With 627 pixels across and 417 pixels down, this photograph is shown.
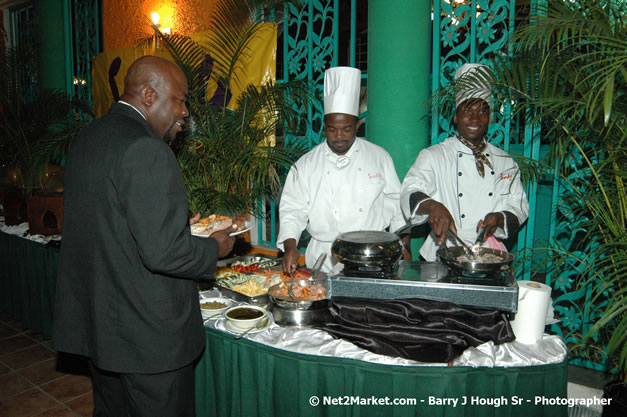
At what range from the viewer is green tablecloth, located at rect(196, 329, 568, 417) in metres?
1.85

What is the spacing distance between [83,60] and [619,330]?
293 inches

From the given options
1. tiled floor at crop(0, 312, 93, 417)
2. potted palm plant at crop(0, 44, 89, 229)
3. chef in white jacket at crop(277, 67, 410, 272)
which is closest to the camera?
chef in white jacket at crop(277, 67, 410, 272)

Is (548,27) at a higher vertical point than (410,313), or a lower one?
higher

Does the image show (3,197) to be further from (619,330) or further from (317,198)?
(619,330)

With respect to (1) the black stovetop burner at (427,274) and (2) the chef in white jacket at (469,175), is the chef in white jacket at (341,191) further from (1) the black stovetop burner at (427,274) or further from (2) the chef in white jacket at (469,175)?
(1) the black stovetop burner at (427,274)

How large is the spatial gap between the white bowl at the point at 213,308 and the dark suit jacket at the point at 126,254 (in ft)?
1.68

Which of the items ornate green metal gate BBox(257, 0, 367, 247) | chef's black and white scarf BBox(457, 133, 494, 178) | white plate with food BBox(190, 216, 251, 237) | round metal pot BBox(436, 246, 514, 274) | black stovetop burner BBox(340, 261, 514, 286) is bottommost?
black stovetop burner BBox(340, 261, 514, 286)

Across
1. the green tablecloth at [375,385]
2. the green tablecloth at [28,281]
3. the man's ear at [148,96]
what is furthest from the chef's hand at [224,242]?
the green tablecloth at [28,281]

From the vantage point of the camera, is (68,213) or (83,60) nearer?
(68,213)

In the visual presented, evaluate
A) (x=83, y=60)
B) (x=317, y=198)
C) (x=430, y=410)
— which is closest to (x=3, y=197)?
(x=83, y=60)

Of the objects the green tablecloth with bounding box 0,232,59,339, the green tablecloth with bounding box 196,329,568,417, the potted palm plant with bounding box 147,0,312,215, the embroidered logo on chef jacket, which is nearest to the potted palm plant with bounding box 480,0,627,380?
the green tablecloth with bounding box 196,329,568,417

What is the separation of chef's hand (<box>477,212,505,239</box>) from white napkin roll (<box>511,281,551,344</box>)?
1.60 ft

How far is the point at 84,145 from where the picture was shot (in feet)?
5.57

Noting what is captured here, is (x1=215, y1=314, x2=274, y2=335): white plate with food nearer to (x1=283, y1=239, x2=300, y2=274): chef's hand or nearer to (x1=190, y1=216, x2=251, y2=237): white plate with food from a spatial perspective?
(x1=283, y1=239, x2=300, y2=274): chef's hand
